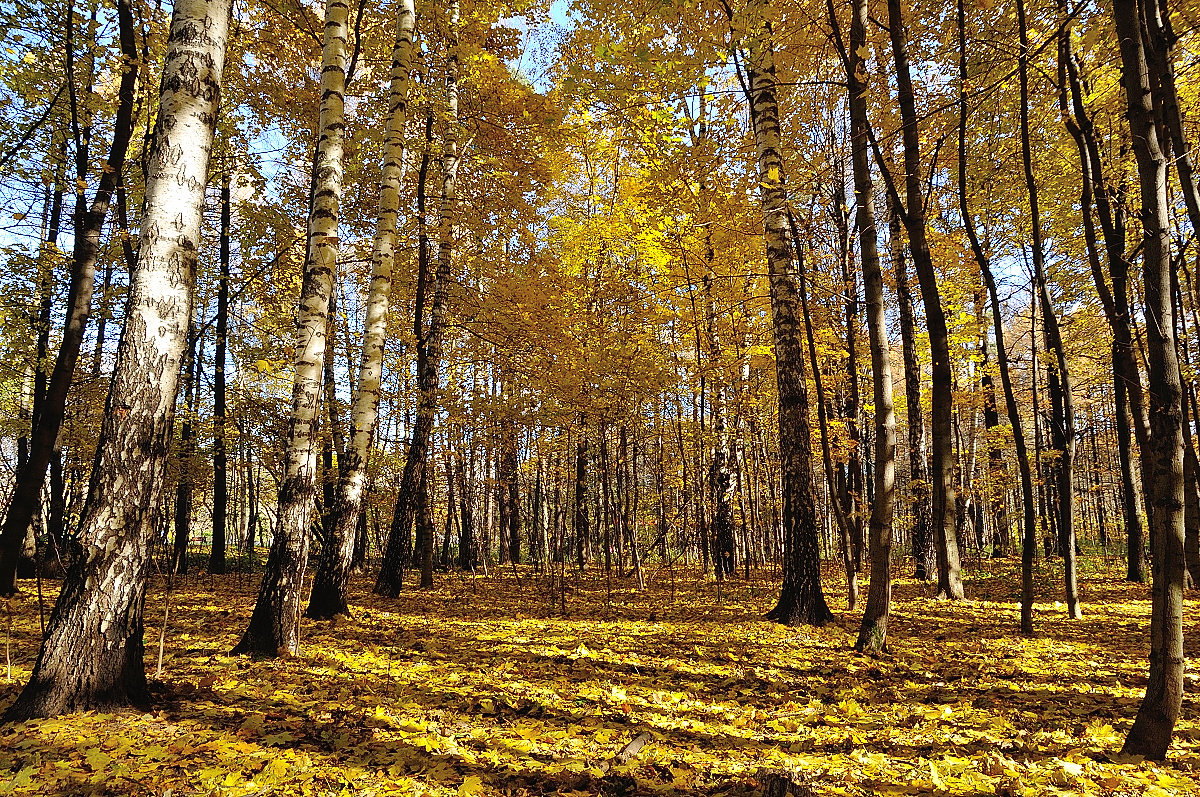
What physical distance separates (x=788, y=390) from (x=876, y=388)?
1.42m

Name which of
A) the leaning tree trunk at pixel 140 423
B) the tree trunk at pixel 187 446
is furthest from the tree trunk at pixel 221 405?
the leaning tree trunk at pixel 140 423

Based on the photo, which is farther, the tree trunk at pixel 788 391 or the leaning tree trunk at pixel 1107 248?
the tree trunk at pixel 788 391

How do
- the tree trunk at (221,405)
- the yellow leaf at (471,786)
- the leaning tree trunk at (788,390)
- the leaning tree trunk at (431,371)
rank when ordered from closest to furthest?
1. the yellow leaf at (471,786)
2. the leaning tree trunk at (788,390)
3. the leaning tree trunk at (431,371)
4. the tree trunk at (221,405)

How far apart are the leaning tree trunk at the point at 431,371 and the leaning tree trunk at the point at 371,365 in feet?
5.42

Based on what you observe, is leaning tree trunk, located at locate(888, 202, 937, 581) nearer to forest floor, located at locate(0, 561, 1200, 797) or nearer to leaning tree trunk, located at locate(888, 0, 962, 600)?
leaning tree trunk, located at locate(888, 0, 962, 600)

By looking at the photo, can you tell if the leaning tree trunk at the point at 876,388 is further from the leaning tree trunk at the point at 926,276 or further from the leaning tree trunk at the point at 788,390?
the leaning tree trunk at the point at 788,390

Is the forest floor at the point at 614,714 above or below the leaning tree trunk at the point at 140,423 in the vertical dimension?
below

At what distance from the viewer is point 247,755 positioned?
2.89 meters

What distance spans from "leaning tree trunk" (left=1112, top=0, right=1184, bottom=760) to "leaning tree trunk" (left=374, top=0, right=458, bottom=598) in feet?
26.2

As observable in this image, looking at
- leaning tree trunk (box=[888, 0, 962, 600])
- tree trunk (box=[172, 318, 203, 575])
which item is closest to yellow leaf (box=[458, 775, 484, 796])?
leaning tree trunk (box=[888, 0, 962, 600])

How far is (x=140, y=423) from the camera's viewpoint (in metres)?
3.41

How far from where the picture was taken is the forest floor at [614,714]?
109 inches

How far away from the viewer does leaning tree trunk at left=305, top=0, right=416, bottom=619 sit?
662 centimetres

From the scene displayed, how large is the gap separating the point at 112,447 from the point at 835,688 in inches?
215
